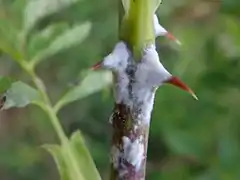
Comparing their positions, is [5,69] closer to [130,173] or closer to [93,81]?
[93,81]

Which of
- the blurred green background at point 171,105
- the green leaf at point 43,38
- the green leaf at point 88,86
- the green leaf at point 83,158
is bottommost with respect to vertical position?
the blurred green background at point 171,105

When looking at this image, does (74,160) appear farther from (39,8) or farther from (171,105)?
(171,105)

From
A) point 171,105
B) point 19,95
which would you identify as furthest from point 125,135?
point 171,105

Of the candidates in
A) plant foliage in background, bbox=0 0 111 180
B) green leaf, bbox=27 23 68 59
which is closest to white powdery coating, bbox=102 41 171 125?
plant foliage in background, bbox=0 0 111 180

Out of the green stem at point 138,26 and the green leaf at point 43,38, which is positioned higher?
the green stem at point 138,26

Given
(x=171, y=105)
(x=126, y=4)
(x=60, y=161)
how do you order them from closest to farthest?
(x=126, y=4)
(x=60, y=161)
(x=171, y=105)

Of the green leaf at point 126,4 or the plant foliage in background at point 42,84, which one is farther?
the plant foliage in background at point 42,84

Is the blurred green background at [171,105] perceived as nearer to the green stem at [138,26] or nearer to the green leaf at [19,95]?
the green leaf at [19,95]

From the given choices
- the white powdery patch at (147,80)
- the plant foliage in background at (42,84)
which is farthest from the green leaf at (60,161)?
the white powdery patch at (147,80)

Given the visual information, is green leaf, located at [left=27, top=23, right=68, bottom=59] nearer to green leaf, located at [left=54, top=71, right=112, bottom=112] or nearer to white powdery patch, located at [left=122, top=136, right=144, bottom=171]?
green leaf, located at [left=54, top=71, right=112, bottom=112]
